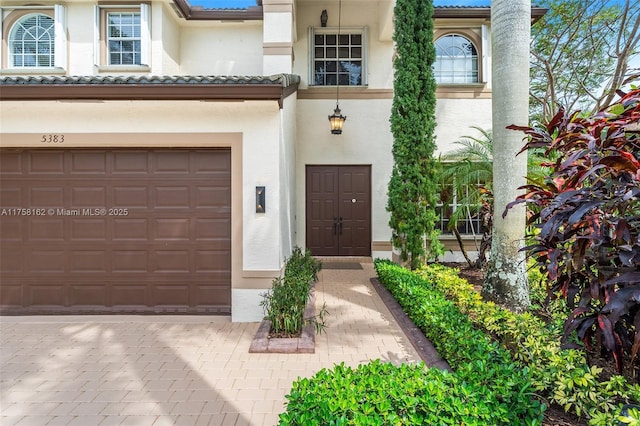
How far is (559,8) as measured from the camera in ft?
42.8

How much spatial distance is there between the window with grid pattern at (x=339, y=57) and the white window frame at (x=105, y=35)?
4.50 meters

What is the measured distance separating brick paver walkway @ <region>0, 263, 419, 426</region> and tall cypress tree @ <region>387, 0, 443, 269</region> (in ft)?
6.92

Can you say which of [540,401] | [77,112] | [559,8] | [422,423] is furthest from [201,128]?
[559,8]

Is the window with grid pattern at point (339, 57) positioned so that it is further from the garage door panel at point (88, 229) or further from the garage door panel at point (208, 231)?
the garage door panel at point (88, 229)

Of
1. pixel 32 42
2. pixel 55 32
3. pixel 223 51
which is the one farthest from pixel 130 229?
pixel 32 42

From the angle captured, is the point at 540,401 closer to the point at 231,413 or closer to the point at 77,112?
the point at 231,413

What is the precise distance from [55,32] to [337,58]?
24.2 feet

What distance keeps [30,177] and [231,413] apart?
556 cm

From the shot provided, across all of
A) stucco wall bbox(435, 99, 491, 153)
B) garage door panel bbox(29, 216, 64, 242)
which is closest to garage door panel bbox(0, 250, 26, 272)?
garage door panel bbox(29, 216, 64, 242)

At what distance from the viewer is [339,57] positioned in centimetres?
1023

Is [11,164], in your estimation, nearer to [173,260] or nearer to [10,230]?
[10,230]

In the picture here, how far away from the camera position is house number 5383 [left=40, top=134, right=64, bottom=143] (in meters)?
5.70

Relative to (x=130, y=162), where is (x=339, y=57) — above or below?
above

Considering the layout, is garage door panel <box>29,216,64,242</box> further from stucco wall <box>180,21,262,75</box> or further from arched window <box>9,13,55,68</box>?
stucco wall <box>180,21,262,75</box>
